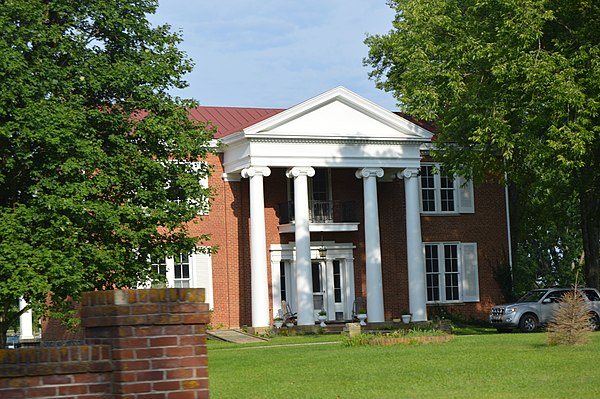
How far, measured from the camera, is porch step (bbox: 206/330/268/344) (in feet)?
111

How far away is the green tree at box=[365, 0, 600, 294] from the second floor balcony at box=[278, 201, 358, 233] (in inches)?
236

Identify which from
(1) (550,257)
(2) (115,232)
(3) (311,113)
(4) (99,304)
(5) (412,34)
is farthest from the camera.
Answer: (1) (550,257)

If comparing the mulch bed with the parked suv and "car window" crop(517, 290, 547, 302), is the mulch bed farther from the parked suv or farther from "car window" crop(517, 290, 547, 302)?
"car window" crop(517, 290, 547, 302)

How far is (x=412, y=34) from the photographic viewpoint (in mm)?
34000

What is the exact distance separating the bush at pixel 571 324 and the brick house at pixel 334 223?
42.5 feet

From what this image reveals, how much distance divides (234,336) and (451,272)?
11363 millimetres

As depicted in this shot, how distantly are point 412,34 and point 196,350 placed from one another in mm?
28946

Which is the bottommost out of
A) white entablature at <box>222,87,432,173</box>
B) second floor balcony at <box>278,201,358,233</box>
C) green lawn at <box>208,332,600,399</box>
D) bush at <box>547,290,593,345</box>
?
green lawn at <box>208,332,600,399</box>

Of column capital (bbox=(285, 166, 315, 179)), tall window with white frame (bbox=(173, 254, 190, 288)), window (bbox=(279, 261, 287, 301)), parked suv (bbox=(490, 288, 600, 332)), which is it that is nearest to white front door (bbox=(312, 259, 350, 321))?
window (bbox=(279, 261, 287, 301))

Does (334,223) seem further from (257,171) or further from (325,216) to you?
(257,171)

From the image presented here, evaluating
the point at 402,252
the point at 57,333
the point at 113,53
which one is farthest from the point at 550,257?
the point at 113,53

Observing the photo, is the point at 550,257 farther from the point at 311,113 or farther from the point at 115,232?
the point at 115,232

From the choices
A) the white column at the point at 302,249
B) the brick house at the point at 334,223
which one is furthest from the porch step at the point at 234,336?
the white column at the point at 302,249

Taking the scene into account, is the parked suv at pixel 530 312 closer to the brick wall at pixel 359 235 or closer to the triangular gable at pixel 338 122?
the brick wall at pixel 359 235
